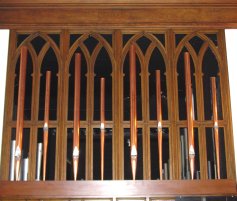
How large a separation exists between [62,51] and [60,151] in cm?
129

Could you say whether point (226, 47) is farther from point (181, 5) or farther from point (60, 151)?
point (60, 151)

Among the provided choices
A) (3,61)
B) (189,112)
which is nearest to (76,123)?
(3,61)

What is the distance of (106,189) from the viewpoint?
592 centimetres

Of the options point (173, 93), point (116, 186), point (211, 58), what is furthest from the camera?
point (211, 58)

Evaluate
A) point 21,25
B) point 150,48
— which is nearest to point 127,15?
point 150,48

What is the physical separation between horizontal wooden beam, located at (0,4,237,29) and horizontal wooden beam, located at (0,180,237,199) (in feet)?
6.52

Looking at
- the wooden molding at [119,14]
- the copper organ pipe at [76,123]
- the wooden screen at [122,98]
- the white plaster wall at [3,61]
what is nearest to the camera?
the copper organ pipe at [76,123]

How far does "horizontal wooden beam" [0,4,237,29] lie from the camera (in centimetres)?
661

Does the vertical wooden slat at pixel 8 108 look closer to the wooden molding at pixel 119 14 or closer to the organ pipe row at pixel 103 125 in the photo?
the organ pipe row at pixel 103 125

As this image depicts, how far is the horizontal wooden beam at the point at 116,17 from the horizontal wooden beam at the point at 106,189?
1988 millimetres

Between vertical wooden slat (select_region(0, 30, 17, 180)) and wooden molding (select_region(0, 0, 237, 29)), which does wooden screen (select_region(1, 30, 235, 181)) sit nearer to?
vertical wooden slat (select_region(0, 30, 17, 180))

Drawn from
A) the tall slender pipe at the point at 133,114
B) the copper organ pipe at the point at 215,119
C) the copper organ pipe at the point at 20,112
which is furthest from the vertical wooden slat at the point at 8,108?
the copper organ pipe at the point at 215,119

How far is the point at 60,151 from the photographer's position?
614cm

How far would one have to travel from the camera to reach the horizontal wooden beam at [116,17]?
21.7 feet
